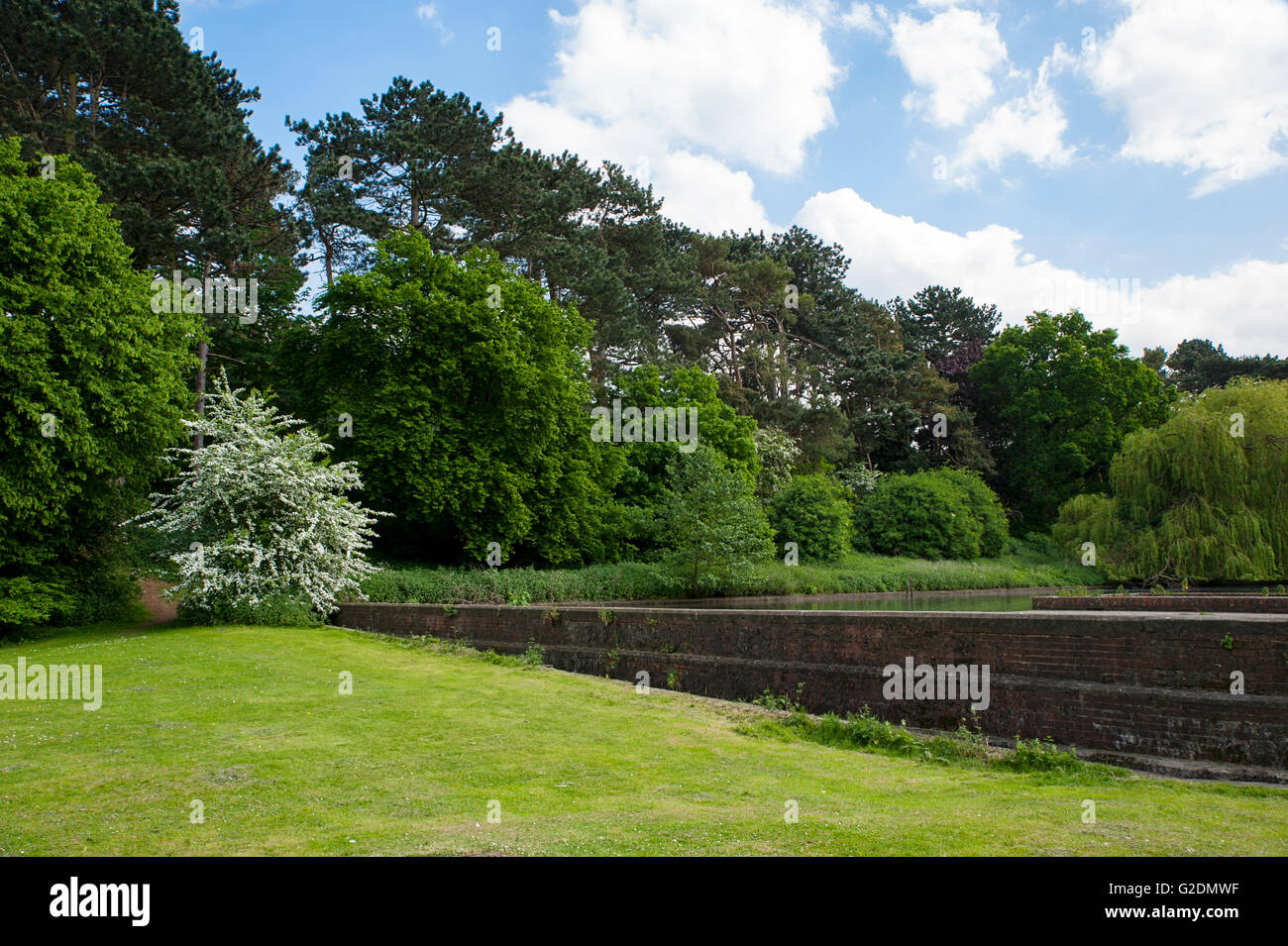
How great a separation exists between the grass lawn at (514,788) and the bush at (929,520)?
3905 cm

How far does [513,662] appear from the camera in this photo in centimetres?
1395

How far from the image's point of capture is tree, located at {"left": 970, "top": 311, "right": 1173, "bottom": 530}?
53.3m

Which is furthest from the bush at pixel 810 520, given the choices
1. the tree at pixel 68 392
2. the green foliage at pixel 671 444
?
the tree at pixel 68 392

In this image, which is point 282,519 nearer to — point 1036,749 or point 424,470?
point 424,470

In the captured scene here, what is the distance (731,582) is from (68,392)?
2141cm

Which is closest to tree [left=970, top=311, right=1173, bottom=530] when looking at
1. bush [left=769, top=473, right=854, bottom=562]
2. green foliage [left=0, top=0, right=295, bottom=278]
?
bush [left=769, top=473, right=854, bottom=562]

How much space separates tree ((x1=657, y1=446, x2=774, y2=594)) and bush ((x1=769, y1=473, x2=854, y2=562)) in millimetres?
7754

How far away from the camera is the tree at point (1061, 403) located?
175ft

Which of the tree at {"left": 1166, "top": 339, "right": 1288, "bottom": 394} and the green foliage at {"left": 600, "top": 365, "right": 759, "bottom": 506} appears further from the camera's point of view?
the tree at {"left": 1166, "top": 339, "right": 1288, "bottom": 394}

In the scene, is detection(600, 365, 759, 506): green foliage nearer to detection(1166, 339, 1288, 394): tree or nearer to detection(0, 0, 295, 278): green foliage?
detection(0, 0, 295, 278): green foliage

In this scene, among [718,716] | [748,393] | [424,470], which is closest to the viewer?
[718,716]

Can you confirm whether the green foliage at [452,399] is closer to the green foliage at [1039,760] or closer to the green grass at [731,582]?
the green grass at [731,582]

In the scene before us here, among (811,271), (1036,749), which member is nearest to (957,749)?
(1036,749)
